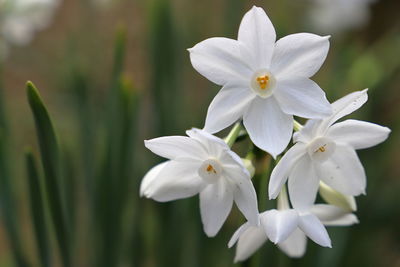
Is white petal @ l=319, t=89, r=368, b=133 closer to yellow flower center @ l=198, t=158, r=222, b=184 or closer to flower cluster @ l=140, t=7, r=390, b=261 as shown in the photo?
flower cluster @ l=140, t=7, r=390, b=261

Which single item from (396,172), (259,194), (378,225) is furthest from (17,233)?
(396,172)

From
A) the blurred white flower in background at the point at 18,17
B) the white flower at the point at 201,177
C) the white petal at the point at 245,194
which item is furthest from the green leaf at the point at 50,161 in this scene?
the blurred white flower in background at the point at 18,17

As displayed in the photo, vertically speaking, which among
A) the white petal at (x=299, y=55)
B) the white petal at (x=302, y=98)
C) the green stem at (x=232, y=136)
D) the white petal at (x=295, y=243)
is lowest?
the white petal at (x=295, y=243)

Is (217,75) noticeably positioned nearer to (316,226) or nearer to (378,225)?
(316,226)

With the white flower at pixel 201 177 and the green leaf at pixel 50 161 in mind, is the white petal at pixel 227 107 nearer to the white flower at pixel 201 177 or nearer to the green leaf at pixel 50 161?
the white flower at pixel 201 177

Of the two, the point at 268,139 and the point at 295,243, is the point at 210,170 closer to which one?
the point at 268,139

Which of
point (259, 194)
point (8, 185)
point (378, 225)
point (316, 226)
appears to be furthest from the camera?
point (378, 225)
